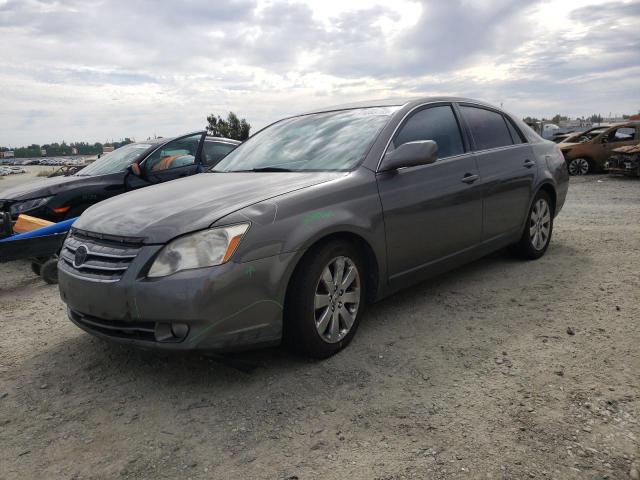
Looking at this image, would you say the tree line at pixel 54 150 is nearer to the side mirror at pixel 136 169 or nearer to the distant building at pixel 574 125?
the distant building at pixel 574 125

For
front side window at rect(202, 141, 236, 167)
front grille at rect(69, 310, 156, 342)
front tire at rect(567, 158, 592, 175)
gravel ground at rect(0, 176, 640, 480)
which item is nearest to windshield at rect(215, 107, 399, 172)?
gravel ground at rect(0, 176, 640, 480)

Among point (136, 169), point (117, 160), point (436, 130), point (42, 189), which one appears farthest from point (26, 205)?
point (436, 130)

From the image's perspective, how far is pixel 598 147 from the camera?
16.5 metres

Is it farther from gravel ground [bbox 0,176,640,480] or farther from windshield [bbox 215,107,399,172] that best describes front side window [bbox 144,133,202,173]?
gravel ground [bbox 0,176,640,480]

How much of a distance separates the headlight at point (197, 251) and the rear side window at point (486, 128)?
8.84 feet

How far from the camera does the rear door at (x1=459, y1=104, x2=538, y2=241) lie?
15.0 ft

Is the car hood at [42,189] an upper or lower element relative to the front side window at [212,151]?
lower

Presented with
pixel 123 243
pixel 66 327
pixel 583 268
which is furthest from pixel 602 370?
pixel 66 327

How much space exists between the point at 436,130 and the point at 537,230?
1.89 metres

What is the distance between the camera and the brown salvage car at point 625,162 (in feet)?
47.5

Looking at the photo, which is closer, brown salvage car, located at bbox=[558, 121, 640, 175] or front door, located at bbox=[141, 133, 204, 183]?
front door, located at bbox=[141, 133, 204, 183]

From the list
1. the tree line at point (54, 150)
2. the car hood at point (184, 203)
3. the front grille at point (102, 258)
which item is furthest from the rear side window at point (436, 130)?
the tree line at point (54, 150)

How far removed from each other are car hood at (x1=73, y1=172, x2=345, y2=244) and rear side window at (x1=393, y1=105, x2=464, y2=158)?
0.79 metres

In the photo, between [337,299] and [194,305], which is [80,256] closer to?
[194,305]
